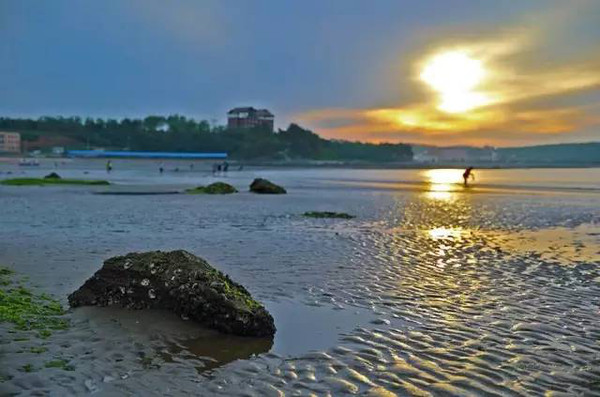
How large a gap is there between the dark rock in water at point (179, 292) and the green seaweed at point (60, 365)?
76.7 inches

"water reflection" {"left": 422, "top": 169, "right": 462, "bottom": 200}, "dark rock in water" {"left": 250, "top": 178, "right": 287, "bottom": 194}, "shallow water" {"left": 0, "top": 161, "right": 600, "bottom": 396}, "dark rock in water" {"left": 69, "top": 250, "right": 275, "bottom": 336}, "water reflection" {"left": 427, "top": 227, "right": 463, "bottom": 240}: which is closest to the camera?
"shallow water" {"left": 0, "top": 161, "right": 600, "bottom": 396}

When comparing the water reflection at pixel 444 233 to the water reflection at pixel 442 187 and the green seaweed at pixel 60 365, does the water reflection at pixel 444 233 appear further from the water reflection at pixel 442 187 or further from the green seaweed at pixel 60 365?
the water reflection at pixel 442 187

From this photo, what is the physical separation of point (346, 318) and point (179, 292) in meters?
2.58

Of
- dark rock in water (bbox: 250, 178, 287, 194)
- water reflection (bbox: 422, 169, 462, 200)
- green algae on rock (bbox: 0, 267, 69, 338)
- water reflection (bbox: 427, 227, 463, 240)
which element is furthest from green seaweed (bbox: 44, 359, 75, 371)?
water reflection (bbox: 422, 169, 462, 200)

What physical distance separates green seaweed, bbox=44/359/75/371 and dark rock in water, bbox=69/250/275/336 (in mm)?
1948

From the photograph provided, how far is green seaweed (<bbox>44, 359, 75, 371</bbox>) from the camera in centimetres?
605

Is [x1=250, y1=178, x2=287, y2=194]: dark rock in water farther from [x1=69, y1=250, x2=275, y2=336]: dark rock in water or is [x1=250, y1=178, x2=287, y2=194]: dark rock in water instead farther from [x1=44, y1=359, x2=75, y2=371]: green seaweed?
[x1=44, y1=359, x2=75, y2=371]: green seaweed

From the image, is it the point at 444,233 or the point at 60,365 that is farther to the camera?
the point at 444,233

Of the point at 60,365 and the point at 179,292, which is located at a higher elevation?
the point at 179,292

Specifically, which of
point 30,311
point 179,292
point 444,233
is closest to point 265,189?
point 444,233

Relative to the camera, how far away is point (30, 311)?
8133 mm

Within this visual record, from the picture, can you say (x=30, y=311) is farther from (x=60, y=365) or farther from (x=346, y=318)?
(x=346, y=318)

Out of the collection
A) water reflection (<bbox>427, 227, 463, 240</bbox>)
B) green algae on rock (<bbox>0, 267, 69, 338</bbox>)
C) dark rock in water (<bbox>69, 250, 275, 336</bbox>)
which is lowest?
water reflection (<bbox>427, 227, 463, 240</bbox>)

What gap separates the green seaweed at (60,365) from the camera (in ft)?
19.8
